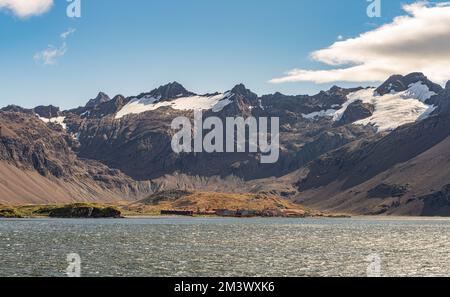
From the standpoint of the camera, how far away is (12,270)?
96.0 m

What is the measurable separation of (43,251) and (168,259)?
94.1ft

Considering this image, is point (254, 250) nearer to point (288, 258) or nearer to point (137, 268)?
point (288, 258)

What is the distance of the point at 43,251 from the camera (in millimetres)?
128750

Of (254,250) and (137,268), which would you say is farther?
(254,250)

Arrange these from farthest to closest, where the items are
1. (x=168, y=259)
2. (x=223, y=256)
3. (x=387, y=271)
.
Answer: (x=223, y=256) < (x=168, y=259) < (x=387, y=271)

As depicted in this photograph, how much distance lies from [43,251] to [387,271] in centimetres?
6806
